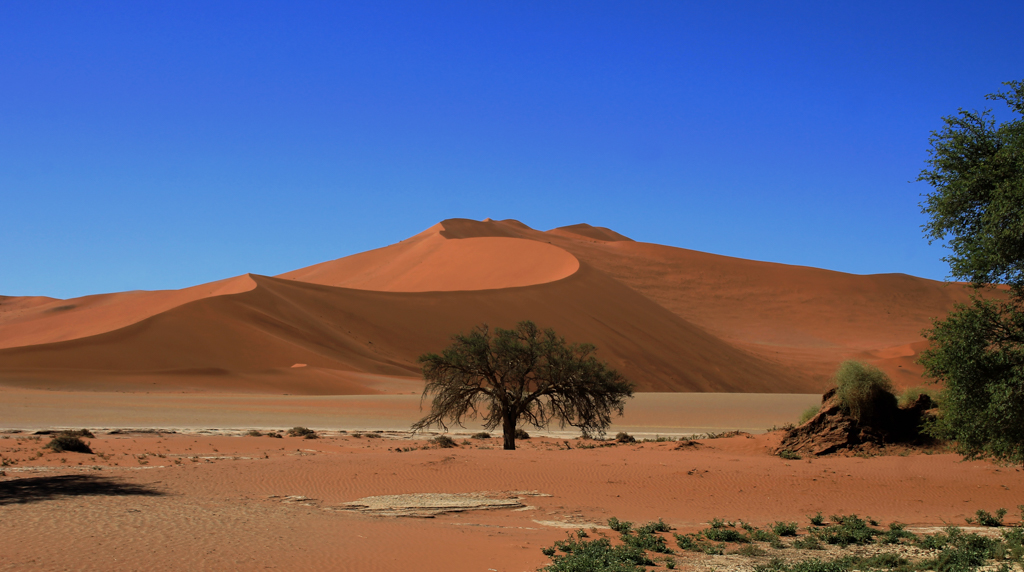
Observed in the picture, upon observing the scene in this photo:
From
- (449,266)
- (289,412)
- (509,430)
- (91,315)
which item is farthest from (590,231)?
(509,430)

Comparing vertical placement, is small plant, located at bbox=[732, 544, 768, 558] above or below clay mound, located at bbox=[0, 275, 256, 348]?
below

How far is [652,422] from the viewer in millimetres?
34812

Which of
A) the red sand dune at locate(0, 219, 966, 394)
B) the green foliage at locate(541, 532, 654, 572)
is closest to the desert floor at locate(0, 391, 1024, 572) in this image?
the green foliage at locate(541, 532, 654, 572)

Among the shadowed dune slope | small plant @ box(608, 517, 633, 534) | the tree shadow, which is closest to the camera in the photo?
small plant @ box(608, 517, 633, 534)

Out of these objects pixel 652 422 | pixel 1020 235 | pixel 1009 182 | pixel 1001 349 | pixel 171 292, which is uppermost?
pixel 171 292

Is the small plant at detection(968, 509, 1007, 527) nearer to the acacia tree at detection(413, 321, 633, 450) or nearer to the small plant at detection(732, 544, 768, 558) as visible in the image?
the small plant at detection(732, 544, 768, 558)

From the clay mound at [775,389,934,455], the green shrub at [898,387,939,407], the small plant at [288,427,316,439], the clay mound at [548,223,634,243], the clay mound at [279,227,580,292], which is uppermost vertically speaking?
the clay mound at [548,223,634,243]

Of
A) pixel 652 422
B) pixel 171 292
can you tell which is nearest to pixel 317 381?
pixel 652 422

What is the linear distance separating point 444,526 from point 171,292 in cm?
6474

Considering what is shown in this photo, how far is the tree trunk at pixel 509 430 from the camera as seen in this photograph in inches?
839

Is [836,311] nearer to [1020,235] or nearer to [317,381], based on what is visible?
[317,381]

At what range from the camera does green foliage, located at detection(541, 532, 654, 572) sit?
24.3 ft

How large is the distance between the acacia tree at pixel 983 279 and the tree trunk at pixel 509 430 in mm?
12390

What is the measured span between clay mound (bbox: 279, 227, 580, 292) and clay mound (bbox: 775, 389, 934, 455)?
47.5 metres
